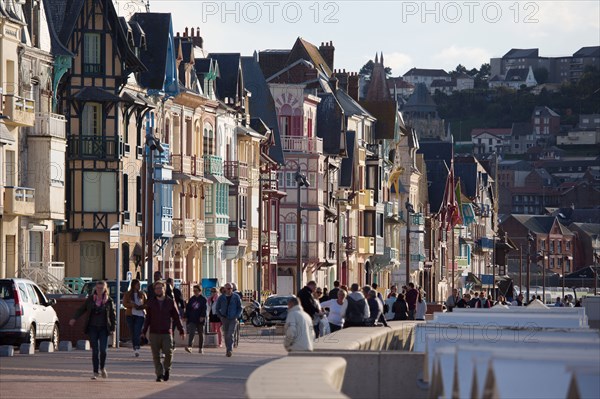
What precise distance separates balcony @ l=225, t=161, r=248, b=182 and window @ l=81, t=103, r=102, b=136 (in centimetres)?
1749

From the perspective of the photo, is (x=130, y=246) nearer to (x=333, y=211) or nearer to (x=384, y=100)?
(x=333, y=211)

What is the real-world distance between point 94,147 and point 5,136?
A: 12.2 m

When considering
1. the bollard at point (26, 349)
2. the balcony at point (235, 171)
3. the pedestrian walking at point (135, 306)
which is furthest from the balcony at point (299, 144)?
the bollard at point (26, 349)

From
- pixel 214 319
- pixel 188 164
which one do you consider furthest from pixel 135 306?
pixel 188 164

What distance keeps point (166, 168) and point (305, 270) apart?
2877 cm

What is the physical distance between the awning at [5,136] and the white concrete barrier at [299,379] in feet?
113

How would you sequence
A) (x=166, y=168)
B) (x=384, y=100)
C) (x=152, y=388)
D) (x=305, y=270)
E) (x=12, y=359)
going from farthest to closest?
1. (x=384, y=100)
2. (x=305, y=270)
3. (x=166, y=168)
4. (x=12, y=359)
5. (x=152, y=388)

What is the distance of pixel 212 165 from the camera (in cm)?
8281

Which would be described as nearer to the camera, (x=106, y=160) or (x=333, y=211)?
(x=106, y=160)

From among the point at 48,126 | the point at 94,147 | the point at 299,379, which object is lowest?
the point at 299,379

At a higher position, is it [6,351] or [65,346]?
[6,351]

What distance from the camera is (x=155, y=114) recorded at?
7550 centimetres

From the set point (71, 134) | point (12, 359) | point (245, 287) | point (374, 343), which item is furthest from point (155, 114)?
point (374, 343)

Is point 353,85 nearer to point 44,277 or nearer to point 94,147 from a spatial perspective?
Result: point 94,147
